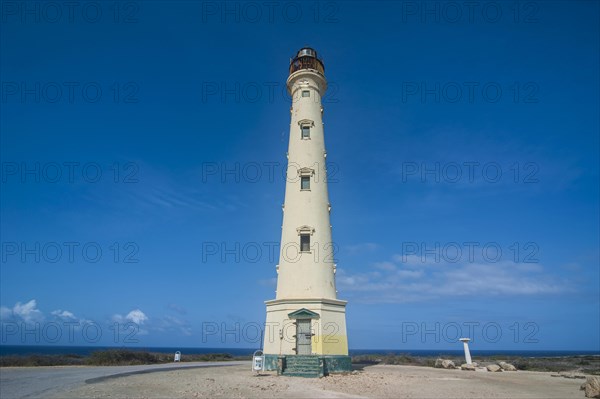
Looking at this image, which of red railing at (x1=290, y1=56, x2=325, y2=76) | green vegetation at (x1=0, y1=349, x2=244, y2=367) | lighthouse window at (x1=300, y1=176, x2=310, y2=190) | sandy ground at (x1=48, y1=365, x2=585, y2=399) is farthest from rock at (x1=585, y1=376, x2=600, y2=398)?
green vegetation at (x1=0, y1=349, x2=244, y2=367)

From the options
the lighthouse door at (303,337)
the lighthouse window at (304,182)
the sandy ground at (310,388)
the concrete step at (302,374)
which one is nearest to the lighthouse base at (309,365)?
the concrete step at (302,374)

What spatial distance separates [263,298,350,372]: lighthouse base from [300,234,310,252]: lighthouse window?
2.88 metres

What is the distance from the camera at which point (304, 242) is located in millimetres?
22828

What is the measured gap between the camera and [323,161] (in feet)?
82.4

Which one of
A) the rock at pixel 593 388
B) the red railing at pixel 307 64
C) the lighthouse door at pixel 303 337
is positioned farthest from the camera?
the red railing at pixel 307 64

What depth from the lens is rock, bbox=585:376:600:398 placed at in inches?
538

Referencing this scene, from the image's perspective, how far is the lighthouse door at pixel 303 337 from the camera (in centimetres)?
2083

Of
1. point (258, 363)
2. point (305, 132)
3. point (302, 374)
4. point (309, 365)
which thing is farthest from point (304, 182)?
point (302, 374)

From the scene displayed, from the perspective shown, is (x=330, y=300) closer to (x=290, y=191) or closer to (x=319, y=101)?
(x=290, y=191)

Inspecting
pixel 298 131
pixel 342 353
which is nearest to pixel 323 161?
pixel 298 131

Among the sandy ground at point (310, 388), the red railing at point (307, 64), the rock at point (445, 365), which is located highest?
the red railing at point (307, 64)

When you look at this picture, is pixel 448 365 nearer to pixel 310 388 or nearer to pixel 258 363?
pixel 258 363

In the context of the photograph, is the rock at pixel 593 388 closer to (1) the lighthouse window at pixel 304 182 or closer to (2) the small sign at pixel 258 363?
(2) the small sign at pixel 258 363

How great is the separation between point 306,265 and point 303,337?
3.81 meters
